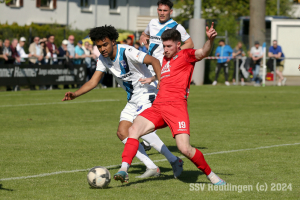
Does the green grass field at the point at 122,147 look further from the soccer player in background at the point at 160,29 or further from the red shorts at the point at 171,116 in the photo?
the soccer player in background at the point at 160,29

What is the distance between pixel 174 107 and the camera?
19.9 feet

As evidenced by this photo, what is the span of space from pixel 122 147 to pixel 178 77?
313 centimetres

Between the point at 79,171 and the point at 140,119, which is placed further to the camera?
the point at 79,171

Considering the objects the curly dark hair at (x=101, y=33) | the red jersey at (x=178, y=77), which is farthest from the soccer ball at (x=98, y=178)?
the curly dark hair at (x=101, y=33)

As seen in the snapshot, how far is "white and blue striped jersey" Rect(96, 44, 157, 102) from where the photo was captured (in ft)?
22.1

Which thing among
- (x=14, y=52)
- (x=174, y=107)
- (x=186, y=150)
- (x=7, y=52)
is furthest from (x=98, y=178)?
(x=14, y=52)

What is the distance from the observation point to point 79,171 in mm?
6949

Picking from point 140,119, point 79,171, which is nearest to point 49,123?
point 79,171

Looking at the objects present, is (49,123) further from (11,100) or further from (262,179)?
(262,179)

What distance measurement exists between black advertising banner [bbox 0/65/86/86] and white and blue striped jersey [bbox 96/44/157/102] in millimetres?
13480

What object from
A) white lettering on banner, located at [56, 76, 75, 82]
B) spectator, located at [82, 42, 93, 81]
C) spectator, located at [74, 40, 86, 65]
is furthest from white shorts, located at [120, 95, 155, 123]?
spectator, located at [82, 42, 93, 81]

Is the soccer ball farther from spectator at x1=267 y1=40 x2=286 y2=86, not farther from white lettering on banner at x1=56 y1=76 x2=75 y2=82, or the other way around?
spectator at x1=267 y1=40 x2=286 y2=86

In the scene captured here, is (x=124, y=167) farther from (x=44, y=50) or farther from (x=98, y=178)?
(x=44, y=50)

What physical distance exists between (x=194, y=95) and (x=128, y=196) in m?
14.3
